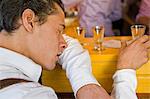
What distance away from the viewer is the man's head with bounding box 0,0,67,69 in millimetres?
1037

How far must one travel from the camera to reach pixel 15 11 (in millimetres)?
1037

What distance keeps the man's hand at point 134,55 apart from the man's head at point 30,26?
0.27 meters

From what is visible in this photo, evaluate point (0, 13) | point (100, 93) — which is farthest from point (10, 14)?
point (100, 93)

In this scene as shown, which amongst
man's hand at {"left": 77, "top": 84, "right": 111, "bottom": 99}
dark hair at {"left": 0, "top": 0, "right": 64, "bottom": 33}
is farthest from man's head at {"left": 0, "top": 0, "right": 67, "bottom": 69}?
man's hand at {"left": 77, "top": 84, "right": 111, "bottom": 99}

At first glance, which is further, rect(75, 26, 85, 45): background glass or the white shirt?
rect(75, 26, 85, 45): background glass

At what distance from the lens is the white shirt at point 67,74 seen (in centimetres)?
92

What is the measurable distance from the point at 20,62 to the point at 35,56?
7 centimetres

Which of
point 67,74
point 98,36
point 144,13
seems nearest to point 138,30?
point 98,36

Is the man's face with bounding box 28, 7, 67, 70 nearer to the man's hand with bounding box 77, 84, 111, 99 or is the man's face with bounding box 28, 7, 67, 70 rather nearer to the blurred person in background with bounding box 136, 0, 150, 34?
the man's hand with bounding box 77, 84, 111, 99

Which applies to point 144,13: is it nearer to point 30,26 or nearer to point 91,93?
point 91,93

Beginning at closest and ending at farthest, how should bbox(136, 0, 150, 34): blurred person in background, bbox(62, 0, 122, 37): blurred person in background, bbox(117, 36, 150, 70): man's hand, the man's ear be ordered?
1. the man's ear
2. bbox(117, 36, 150, 70): man's hand
3. bbox(136, 0, 150, 34): blurred person in background
4. bbox(62, 0, 122, 37): blurred person in background

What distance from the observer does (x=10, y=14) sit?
104cm

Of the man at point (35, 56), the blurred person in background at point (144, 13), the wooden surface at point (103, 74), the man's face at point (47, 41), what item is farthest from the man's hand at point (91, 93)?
the blurred person in background at point (144, 13)

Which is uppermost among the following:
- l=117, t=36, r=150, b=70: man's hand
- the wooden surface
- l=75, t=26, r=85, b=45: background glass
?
l=75, t=26, r=85, b=45: background glass
